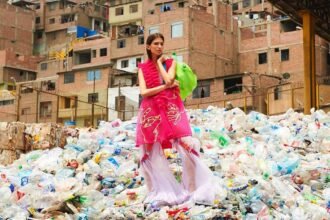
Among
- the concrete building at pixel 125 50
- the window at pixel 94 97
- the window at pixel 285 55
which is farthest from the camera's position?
the window at pixel 94 97

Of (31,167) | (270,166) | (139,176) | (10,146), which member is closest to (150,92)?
(139,176)

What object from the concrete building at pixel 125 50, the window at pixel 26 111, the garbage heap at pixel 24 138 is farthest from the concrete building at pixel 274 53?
the garbage heap at pixel 24 138

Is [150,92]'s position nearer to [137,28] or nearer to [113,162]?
[113,162]

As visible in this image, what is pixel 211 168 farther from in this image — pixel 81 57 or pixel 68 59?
pixel 68 59

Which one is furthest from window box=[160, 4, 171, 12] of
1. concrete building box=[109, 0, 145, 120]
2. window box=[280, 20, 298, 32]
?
window box=[280, 20, 298, 32]

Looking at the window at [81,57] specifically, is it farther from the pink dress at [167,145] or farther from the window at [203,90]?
the pink dress at [167,145]

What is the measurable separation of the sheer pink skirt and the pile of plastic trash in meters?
0.11

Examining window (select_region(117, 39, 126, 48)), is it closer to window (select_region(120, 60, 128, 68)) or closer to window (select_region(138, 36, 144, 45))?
window (select_region(120, 60, 128, 68))

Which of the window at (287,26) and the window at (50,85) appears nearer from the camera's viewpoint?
the window at (287,26)

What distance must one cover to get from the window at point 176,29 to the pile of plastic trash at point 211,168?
105 ft

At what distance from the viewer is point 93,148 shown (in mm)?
9125

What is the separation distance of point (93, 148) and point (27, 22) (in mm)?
54026

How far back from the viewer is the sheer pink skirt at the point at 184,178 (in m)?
5.80

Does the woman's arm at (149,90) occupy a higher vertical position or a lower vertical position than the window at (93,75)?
lower
